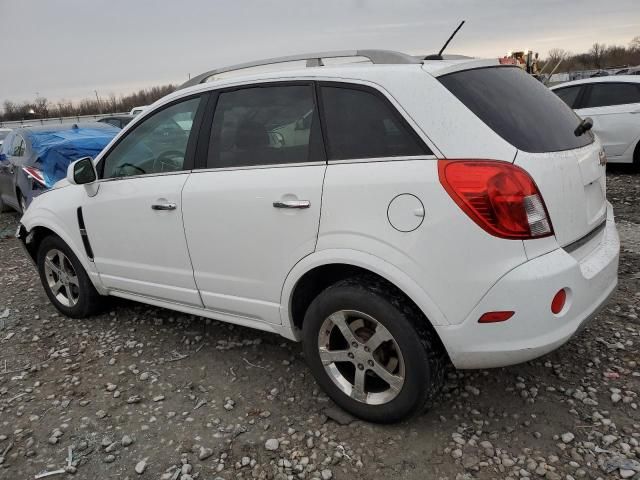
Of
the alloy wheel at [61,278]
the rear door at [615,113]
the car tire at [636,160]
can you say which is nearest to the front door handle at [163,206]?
the alloy wheel at [61,278]

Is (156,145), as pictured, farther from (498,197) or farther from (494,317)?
(494,317)

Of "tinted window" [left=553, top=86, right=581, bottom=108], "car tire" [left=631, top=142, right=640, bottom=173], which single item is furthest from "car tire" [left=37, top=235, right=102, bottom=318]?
"tinted window" [left=553, top=86, right=581, bottom=108]

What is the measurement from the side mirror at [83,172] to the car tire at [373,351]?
2011 mm

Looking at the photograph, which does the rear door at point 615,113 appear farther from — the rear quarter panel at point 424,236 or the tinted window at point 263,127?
the rear quarter panel at point 424,236

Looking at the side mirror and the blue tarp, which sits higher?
the side mirror

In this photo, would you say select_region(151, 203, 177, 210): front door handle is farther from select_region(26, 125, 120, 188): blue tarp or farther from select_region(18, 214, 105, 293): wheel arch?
select_region(26, 125, 120, 188): blue tarp

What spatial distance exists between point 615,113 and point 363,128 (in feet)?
24.2

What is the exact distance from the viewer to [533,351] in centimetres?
223

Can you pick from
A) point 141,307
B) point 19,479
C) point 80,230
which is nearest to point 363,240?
point 19,479

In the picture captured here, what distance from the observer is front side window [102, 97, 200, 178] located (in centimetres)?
328

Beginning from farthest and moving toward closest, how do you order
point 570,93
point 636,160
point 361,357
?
point 570,93 < point 636,160 < point 361,357

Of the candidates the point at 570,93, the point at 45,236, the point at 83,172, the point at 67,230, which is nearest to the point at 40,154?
the point at 45,236

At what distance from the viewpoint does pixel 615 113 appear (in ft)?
26.8

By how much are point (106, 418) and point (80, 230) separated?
5.07 feet
